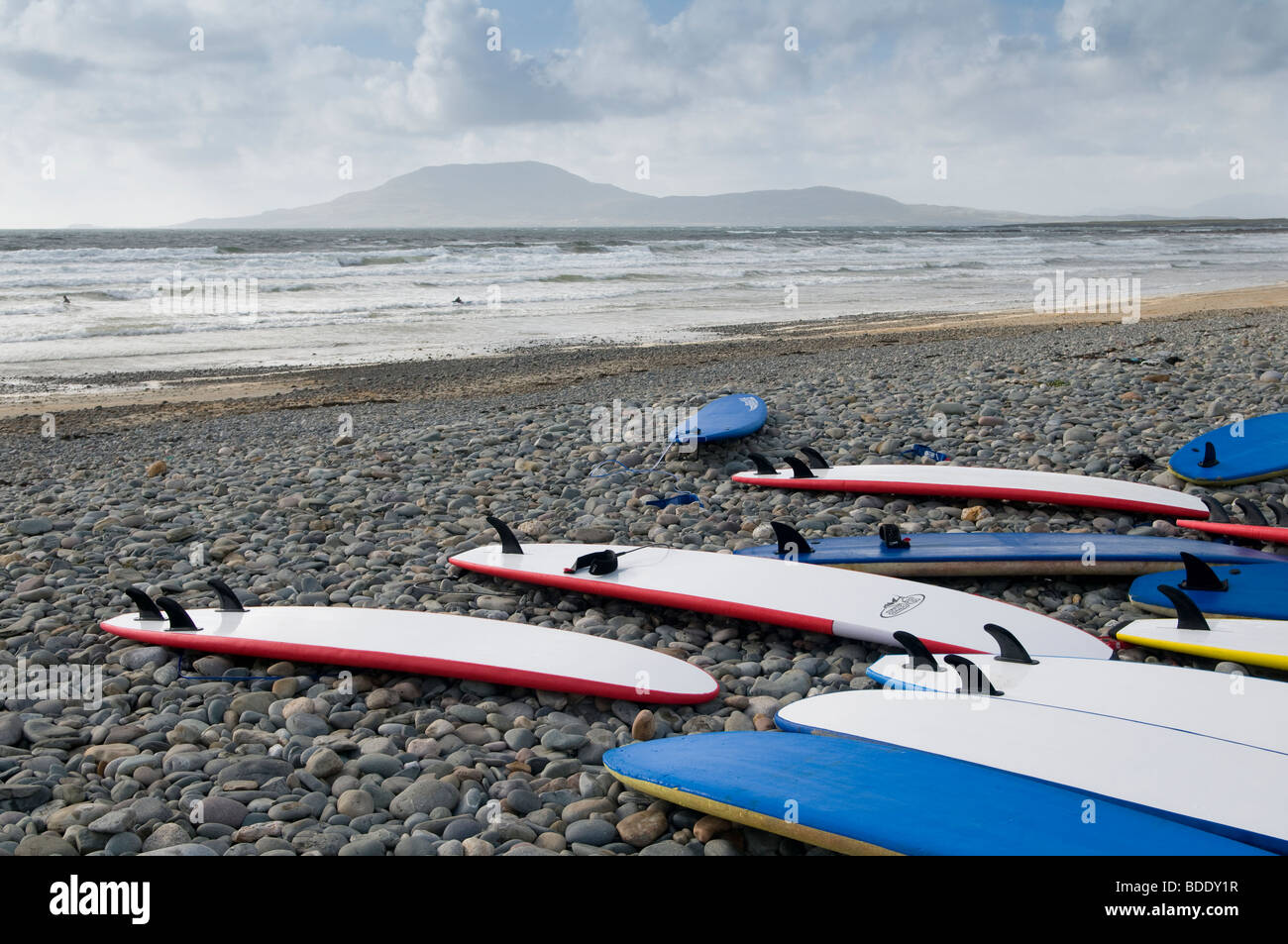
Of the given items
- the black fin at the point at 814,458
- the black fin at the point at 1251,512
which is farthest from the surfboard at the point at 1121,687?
the black fin at the point at 814,458

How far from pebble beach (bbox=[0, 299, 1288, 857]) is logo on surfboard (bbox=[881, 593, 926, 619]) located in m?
0.18

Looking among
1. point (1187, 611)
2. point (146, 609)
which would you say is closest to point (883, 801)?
point (1187, 611)

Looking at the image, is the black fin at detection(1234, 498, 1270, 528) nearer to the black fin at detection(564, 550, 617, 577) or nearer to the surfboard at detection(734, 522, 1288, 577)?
the surfboard at detection(734, 522, 1288, 577)

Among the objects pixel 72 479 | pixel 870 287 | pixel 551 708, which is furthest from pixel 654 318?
pixel 551 708

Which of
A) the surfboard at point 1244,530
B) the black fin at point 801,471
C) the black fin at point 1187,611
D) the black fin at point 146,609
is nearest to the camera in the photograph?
the black fin at point 1187,611

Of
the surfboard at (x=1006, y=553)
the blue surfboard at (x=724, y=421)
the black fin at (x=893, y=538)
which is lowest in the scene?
the surfboard at (x=1006, y=553)

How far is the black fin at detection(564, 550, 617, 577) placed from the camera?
446 cm

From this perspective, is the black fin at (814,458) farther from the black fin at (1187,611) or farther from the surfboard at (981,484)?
the black fin at (1187,611)

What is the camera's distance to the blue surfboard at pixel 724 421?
677 cm

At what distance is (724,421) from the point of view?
715 centimetres

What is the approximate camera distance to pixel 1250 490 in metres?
5.48

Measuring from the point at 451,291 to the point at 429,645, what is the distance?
22096 mm

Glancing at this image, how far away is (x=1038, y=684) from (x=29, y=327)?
20.0 meters
